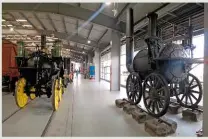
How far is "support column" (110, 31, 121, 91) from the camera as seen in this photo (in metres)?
9.80

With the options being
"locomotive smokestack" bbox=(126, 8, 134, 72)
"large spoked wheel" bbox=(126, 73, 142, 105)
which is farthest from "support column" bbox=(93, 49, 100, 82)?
"large spoked wheel" bbox=(126, 73, 142, 105)

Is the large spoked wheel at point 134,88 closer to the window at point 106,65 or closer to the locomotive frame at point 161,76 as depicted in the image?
the locomotive frame at point 161,76

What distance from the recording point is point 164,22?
253 inches

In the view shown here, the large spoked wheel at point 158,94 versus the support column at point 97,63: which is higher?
the support column at point 97,63

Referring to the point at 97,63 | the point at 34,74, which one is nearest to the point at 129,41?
the point at 34,74

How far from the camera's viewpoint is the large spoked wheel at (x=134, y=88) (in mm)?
5366

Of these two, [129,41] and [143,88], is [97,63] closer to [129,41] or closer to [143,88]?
[129,41]

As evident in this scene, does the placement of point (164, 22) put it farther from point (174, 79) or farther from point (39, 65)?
point (39, 65)

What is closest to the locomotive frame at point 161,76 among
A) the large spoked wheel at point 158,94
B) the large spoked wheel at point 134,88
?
the large spoked wheel at point 158,94

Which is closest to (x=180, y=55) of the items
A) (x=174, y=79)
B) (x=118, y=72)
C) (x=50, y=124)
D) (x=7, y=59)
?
(x=174, y=79)

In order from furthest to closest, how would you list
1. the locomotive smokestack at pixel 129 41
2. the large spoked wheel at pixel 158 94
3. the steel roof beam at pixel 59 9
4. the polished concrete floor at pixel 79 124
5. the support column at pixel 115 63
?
the support column at pixel 115 63 → the steel roof beam at pixel 59 9 → the locomotive smokestack at pixel 129 41 → the large spoked wheel at pixel 158 94 → the polished concrete floor at pixel 79 124

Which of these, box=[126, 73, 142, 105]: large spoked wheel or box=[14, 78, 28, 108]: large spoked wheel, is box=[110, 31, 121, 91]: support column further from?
box=[14, 78, 28, 108]: large spoked wheel

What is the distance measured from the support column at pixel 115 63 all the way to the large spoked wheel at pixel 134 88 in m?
3.75

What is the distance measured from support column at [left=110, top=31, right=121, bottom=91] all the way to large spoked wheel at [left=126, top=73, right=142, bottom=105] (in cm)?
375
